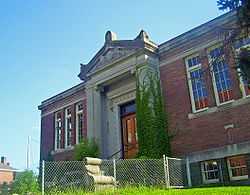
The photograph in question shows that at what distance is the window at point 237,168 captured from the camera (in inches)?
514

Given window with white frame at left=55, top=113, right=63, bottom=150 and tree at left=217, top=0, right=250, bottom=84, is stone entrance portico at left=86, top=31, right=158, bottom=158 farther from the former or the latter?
tree at left=217, top=0, right=250, bottom=84

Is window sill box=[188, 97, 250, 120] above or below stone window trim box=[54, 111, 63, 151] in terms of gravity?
below

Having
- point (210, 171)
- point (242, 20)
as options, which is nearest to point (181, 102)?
point (210, 171)

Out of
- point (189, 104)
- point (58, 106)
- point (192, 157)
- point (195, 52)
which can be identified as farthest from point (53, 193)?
point (58, 106)

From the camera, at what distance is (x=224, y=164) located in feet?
44.4

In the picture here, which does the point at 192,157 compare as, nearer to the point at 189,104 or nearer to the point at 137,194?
the point at 189,104

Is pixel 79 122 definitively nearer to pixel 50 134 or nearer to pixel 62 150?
pixel 62 150

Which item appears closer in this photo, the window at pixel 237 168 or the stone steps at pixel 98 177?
the stone steps at pixel 98 177

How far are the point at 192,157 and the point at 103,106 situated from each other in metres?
6.90

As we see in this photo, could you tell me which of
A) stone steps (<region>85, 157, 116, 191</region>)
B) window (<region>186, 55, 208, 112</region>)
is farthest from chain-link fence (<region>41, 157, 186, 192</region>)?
window (<region>186, 55, 208, 112</region>)

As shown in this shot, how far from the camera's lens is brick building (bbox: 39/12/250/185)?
44.9 ft

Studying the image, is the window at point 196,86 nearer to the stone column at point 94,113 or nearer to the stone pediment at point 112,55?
the stone pediment at point 112,55

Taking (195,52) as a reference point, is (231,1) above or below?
below

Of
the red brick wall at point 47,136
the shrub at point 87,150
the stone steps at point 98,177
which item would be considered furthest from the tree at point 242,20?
the red brick wall at point 47,136
